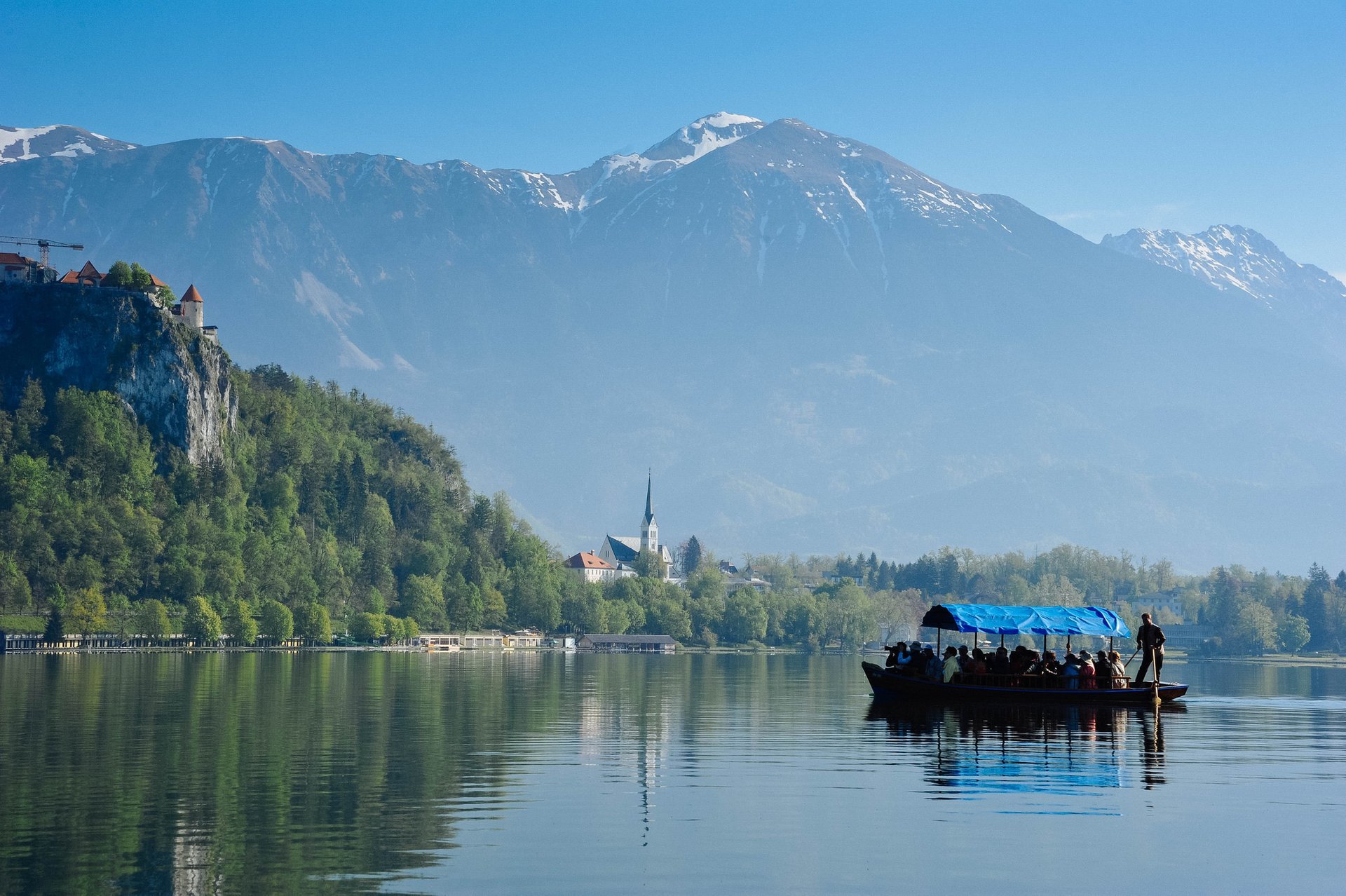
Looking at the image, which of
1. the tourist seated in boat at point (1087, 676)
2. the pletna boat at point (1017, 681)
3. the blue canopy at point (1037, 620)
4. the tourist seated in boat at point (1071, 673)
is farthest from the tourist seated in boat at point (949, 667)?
the tourist seated in boat at point (1087, 676)

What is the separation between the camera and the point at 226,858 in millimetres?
31328

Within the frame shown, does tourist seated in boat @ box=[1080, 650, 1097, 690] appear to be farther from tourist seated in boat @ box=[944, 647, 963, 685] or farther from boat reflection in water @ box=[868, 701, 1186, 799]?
tourist seated in boat @ box=[944, 647, 963, 685]

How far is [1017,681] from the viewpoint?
73.5 metres

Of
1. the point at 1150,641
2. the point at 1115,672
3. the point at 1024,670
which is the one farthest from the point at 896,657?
the point at 1150,641

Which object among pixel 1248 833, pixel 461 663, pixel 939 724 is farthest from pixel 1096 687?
pixel 461 663

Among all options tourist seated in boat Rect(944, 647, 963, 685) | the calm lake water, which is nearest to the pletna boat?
tourist seated in boat Rect(944, 647, 963, 685)

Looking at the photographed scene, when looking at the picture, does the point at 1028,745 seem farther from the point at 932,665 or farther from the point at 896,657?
the point at 896,657

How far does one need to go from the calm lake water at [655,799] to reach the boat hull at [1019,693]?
0.99 metres

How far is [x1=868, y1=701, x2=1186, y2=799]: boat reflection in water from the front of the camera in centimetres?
4325

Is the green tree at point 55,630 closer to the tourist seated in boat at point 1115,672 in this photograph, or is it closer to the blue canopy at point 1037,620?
the blue canopy at point 1037,620

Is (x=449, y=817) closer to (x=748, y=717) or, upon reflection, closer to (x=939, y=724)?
(x=939, y=724)

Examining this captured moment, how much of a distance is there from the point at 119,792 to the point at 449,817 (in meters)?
8.59

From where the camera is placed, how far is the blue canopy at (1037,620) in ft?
262

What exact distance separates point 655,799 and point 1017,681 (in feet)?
119
